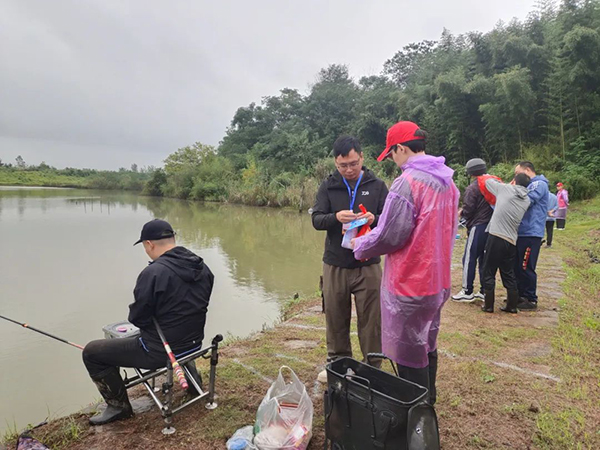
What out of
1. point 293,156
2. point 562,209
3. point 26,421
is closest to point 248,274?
point 26,421

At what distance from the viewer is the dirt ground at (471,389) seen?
7.02 feet

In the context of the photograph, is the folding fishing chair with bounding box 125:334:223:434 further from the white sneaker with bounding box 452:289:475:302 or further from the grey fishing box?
the white sneaker with bounding box 452:289:475:302

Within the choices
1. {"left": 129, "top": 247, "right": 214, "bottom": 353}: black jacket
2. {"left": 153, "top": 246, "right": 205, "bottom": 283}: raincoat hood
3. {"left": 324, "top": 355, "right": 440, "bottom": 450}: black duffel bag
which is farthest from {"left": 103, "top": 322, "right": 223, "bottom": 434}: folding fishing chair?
{"left": 324, "top": 355, "right": 440, "bottom": 450}: black duffel bag

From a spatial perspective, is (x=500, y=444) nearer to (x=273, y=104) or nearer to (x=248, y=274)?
(x=248, y=274)

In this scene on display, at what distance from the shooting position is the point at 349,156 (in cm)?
250

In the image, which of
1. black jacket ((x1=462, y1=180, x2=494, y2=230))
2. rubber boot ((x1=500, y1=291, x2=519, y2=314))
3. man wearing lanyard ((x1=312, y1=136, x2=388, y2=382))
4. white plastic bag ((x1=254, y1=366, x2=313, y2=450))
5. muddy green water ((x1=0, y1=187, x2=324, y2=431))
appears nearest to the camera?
white plastic bag ((x1=254, y1=366, x2=313, y2=450))

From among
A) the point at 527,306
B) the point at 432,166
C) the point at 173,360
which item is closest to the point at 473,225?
the point at 527,306

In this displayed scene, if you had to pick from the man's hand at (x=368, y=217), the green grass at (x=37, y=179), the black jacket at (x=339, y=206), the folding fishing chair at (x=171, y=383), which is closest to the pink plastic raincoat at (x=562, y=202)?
the black jacket at (x=339, y=206)

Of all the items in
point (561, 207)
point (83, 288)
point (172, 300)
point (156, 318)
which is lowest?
point (83, 288)

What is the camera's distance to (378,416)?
65.1 inches

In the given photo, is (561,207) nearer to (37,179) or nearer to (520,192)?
(520,192)

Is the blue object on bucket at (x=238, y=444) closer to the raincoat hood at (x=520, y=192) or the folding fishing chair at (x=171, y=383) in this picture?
the folding fishing chair at (x=171, y=383)

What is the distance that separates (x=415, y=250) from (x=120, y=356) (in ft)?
5.89

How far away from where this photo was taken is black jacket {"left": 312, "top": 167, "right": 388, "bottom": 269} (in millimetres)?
2549
